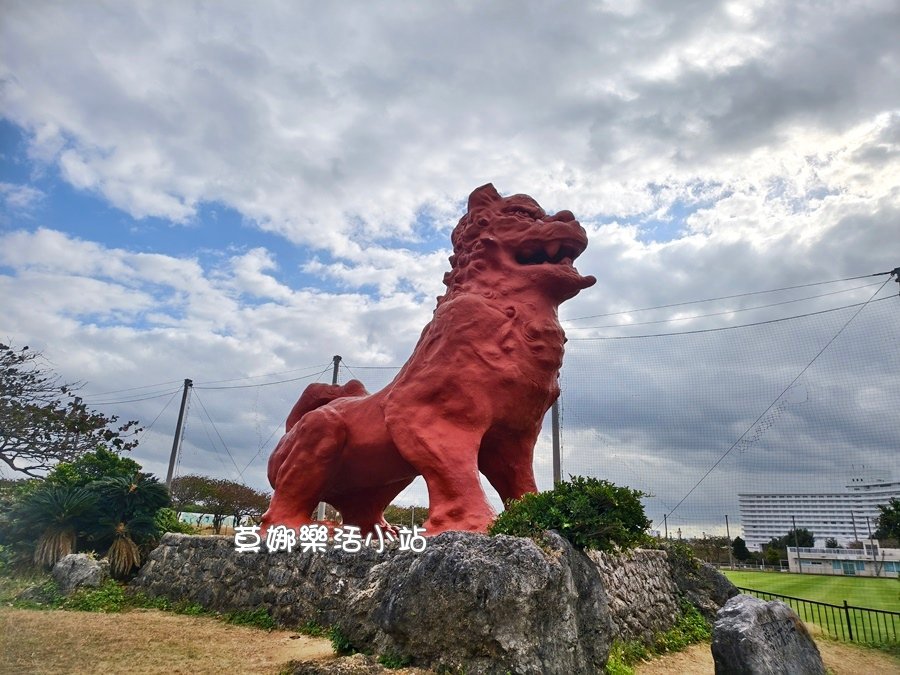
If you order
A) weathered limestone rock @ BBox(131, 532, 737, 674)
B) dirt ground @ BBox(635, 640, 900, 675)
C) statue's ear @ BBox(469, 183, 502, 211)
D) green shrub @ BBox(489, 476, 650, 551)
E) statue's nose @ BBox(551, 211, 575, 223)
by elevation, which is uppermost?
statue's ear @ BBox(469, 183, 502, 211)

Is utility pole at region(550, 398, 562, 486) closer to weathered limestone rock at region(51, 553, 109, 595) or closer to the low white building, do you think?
weathered limestone rock at region(51, 553, 109, 595)

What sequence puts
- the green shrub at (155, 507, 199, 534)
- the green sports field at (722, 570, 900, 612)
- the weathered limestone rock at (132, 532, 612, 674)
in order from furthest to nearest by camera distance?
the green sports field at (722, 570, 900, 612) < the green shrub at (155, 507, 199, 534) < the weathered limestone rock at (132, 532, 612, 674)

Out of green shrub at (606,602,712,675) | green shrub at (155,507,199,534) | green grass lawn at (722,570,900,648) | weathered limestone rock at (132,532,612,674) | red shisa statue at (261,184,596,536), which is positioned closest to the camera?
weathered limestone rock at (132,532,612,674)

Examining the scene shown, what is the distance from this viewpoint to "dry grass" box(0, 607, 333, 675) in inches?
175

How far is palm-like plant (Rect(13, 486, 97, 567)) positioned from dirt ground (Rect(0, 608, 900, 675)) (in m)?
1.79

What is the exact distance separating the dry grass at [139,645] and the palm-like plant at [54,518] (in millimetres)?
1826

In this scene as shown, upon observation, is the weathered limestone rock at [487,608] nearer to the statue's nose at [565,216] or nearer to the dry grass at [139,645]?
the dry grass at [139,645]

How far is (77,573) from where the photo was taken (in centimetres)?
767

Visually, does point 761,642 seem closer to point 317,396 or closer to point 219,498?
point 317,396

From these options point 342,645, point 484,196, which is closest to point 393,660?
point 342,645

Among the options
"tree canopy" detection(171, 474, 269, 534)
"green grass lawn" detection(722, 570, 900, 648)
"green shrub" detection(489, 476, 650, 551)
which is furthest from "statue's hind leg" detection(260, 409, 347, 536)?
"tree canopy" detection(171, 474, 269, 534)

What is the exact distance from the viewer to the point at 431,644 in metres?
3.91

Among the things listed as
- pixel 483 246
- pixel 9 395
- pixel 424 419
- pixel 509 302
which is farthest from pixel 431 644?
pixel 9 395

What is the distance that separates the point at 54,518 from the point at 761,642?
910 centimetres
